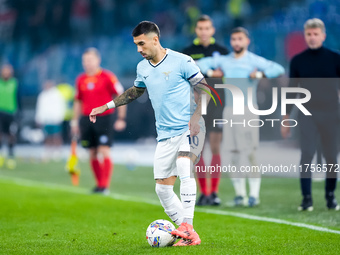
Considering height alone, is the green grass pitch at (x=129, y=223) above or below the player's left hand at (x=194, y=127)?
below

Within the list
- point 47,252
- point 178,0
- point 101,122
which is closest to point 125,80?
point 178,0

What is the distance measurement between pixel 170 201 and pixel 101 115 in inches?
209

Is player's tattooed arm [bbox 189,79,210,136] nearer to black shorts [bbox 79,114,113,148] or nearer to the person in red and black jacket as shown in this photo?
the person in red and black jacket

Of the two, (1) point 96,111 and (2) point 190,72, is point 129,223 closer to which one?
(1) point 96,111

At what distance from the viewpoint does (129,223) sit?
297 inches

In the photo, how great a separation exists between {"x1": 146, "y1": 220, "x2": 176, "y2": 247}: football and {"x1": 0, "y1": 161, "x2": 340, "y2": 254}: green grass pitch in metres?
0.08

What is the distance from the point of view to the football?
5699 mm

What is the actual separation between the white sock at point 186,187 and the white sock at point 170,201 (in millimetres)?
167

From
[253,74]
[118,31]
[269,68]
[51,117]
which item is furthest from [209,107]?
[118,31]

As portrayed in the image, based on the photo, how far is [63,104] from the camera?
21.0m

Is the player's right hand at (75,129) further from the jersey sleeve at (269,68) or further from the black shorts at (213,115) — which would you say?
the jersey sleeve at (269,68)

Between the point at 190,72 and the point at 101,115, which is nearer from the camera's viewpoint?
the point at 190,72

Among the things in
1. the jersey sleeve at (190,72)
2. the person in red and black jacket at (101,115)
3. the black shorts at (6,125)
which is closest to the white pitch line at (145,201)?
the person in red and black jacket at (101,115)

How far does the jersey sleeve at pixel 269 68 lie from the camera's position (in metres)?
8.84
